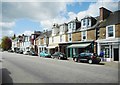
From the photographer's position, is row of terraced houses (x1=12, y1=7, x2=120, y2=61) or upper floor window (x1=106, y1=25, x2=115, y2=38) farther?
upper floor window (x1=106, y1=25, x2=115, y2=38)

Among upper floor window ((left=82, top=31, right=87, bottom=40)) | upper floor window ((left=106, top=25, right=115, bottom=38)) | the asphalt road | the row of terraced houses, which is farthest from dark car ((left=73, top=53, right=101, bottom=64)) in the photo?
upper floor window ((left=82, top=31, right=87, bottom=40))

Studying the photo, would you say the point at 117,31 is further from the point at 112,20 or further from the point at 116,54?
the point at 116,54

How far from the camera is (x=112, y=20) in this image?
32.0 m

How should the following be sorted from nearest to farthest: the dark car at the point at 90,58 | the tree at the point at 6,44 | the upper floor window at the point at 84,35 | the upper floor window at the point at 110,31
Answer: the dark car at the point at 90,58 < the upper floor window at the point at 110,31 < the upper floor window at the point at 84,35 < the tree at the point at 6,44

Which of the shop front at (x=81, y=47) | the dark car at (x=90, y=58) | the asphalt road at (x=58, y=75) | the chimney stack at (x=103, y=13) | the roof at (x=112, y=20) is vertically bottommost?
the asphalt road at (x=58, y=75)

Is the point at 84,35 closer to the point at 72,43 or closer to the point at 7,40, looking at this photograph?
the point at 72,43

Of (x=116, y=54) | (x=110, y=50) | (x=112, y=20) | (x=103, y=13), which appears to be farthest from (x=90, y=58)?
(x=103, y=13)

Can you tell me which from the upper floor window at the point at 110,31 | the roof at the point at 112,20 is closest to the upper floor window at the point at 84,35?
the roof at the point at 112,20

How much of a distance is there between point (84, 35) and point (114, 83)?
27619 millimetres

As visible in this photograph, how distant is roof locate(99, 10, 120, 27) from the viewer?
30.9 m

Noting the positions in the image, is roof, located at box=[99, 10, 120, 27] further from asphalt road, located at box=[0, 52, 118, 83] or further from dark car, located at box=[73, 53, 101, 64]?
asphalt road, located at box=[0, 52, 118, 83]

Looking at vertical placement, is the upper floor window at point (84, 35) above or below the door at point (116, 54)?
above

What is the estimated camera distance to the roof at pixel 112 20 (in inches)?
1218

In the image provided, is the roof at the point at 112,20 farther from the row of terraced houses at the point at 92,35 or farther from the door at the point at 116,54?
the door at the point at 116,54
